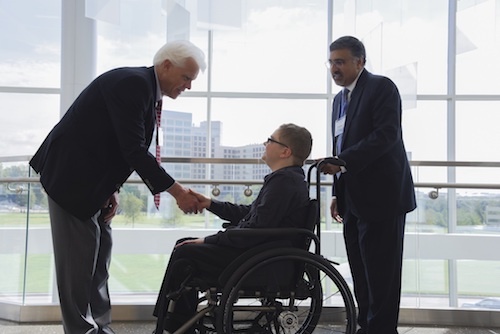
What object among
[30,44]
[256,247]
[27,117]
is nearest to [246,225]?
[256,247]

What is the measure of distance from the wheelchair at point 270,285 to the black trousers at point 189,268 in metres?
0.02

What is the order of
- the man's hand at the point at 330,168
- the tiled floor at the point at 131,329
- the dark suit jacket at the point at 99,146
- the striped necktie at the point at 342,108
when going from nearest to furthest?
the dark suit jacket at the point at 99,146, the man's hand at the point at 330,168, the striped necktie at the point at 342,108, the tiled floor at the point at 131,329

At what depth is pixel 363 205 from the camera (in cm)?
209

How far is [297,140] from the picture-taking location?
196 cm

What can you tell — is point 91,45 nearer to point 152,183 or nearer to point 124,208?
point 124,208

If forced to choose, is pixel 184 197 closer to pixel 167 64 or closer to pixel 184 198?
pixel 184 198

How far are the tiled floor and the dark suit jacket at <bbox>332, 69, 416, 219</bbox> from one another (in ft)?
2.94

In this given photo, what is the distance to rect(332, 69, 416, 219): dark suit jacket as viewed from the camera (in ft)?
6.61

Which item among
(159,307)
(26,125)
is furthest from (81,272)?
(26,125)

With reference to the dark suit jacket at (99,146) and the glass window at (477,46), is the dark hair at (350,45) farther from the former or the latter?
the glass window at (477,46)

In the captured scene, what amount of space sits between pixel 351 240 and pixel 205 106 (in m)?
5.54

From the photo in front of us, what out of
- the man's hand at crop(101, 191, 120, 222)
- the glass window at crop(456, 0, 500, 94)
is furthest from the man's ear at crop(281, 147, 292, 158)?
the glass window at crop(456, 0, 500, 94)

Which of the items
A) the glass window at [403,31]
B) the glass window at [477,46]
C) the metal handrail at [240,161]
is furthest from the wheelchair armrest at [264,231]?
the glass window at [477,46]

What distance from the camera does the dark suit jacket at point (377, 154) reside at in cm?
202
